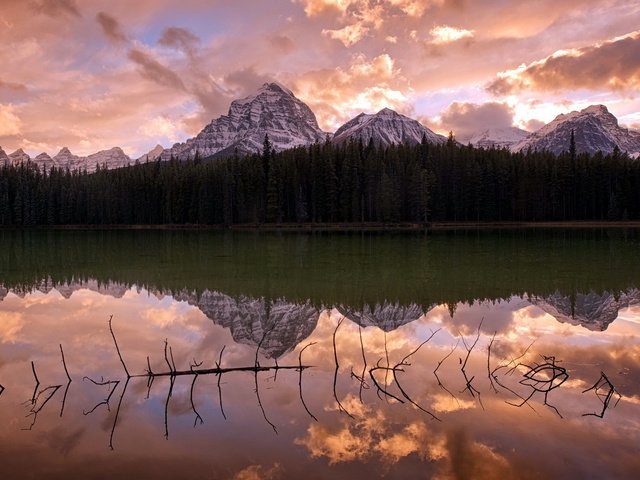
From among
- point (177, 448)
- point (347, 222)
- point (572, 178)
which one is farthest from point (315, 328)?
point (572, 178)

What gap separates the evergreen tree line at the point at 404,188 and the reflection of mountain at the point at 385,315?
8466cm

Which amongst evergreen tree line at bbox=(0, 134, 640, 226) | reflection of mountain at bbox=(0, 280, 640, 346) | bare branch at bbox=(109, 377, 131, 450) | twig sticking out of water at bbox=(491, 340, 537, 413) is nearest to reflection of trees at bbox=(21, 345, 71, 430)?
bare branch at bbox=(109, 377, 131, 450)

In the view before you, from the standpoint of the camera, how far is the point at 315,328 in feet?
47.2

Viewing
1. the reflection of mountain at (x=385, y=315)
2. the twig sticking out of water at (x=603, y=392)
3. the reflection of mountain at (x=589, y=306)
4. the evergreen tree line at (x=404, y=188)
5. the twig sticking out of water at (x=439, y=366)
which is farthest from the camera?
the evergreen tree line at (x=404, y=188)

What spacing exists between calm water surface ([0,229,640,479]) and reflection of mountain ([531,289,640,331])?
13cm

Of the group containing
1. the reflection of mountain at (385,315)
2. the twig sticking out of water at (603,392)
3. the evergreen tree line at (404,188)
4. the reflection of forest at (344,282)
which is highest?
the evergreen tree line at (404,188)

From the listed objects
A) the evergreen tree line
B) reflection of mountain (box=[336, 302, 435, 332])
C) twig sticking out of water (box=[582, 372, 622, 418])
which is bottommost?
twig sticking out of water (box=[582, 372, 622, 418])

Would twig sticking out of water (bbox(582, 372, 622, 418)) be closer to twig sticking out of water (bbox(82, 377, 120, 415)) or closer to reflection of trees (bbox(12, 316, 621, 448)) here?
reflection of trees (bbox(12, 316, 621, 448))

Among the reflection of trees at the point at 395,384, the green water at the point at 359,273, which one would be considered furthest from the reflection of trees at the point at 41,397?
the green water at the point at 359,273

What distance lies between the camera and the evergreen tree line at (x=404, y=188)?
343 ft

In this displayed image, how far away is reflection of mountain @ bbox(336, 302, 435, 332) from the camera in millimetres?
14977

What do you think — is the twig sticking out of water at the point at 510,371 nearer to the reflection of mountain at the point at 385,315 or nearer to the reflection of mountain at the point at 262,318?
the reflection of mountain at the point at 385,315

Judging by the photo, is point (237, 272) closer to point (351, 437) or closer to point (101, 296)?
point (101, 296)

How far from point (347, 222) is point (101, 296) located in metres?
84.1
